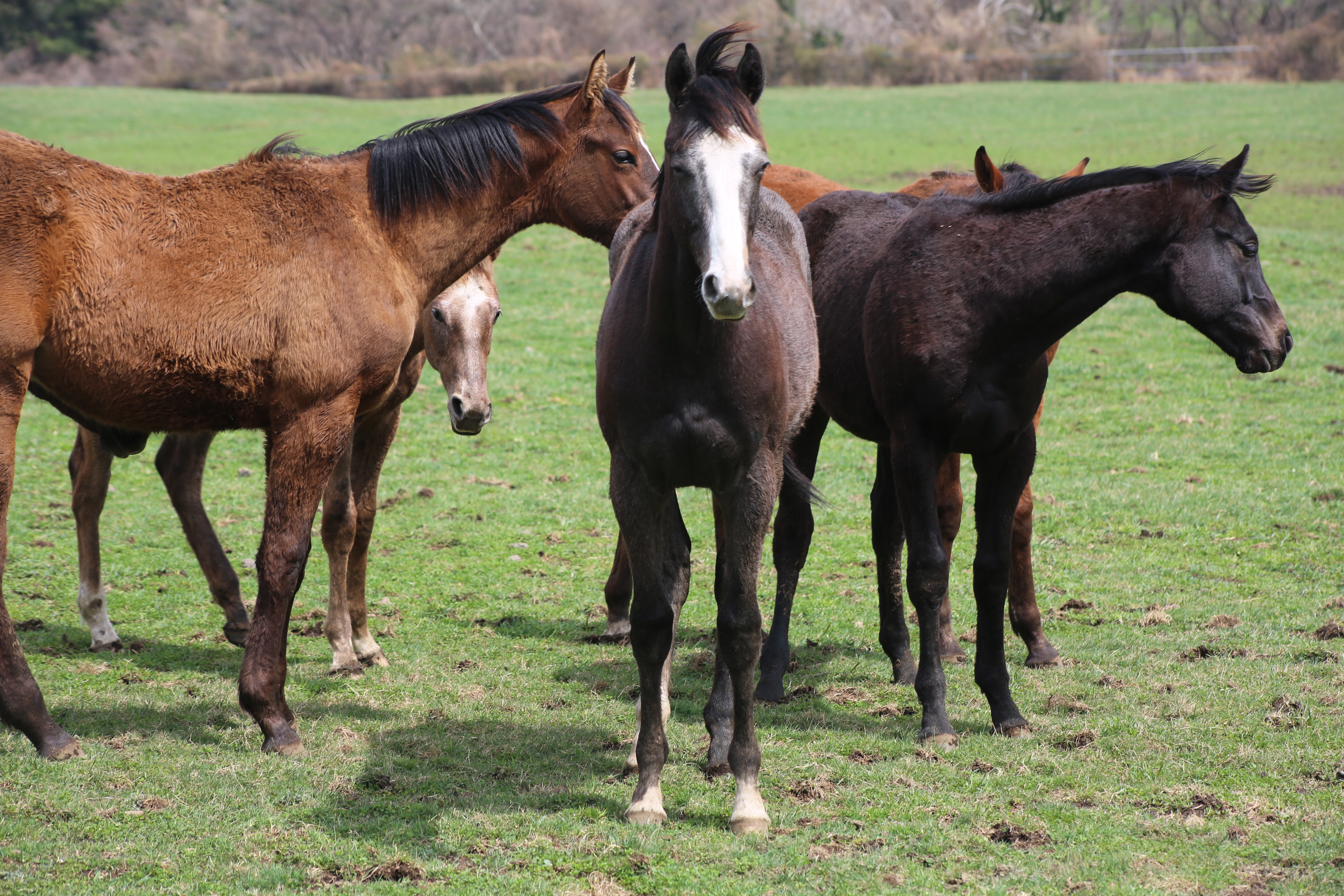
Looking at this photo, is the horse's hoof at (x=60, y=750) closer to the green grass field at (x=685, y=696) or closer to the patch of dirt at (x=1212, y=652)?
the green grass field at (x=685, y=696)

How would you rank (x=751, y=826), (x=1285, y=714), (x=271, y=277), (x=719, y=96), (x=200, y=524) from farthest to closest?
(x=200, y=524) → (x=1285, y=714) → (x=271, y=277) → (x=751, y=826) → (x=719, y=96)

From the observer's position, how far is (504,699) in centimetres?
559

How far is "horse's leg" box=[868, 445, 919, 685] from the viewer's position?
5.86 m

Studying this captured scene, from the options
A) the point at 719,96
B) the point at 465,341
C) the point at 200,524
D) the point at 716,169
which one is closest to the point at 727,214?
the point at 716,169

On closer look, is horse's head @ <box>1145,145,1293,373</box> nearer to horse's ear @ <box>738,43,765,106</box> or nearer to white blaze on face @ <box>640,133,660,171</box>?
horse's ear @ <box>738,43,765,106</box>

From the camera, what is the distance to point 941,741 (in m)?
4.95

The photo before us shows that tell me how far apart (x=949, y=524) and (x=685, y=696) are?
1739 millimetres

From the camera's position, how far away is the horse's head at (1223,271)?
4797 millimetres

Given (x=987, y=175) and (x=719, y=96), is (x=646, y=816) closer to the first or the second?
(x=719, y=96)

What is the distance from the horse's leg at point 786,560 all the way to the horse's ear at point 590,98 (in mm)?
1850

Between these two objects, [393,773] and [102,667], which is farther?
[102,667]

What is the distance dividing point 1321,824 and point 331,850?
3.40 m

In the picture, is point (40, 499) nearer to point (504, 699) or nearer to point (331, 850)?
point (504, 699)

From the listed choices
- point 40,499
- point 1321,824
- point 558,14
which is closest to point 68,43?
point 558,14
